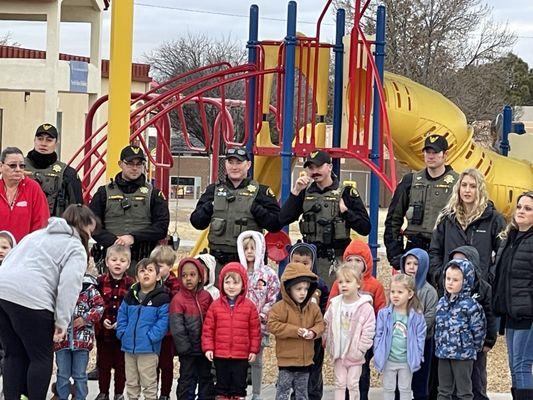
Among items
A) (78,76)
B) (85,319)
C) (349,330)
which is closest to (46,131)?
(85,319)

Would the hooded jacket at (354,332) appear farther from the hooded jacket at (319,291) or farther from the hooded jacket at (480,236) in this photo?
the hooded jacket at (480,236)

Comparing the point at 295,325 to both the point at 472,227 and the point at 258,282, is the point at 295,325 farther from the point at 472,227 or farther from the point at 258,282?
the point at 472,227

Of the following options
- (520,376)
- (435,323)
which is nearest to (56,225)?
(435,323)

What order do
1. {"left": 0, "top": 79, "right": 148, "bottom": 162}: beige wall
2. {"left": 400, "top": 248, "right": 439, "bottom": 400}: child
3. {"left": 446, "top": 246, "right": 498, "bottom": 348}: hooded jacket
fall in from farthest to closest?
{"left": 0, "top": 79, "right": 148, "bottom": 162}: beige wall, {"left": 400, "top": 248, "right": 439, "bottom": 400}: child, {"left": 446, "top": 246, "right": 498, "bottom": 348}: hooded jacket

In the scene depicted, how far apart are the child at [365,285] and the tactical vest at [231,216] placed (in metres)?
0.85

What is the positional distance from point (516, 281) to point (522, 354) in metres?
0.49

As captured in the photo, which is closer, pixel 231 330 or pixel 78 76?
pixel 231 330

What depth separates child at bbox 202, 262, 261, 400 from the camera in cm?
714

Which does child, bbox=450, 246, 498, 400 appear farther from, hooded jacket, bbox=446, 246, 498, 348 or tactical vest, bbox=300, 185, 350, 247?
tactical vest, bbox=300, 185, 350, 247

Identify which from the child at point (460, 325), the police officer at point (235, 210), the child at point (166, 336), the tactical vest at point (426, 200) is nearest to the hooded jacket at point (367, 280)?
the child at point (460, 325)

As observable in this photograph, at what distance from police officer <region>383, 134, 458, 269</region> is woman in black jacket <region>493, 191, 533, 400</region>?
89cm

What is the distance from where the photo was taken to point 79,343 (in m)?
7.16

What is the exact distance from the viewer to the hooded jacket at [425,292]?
7250 mm

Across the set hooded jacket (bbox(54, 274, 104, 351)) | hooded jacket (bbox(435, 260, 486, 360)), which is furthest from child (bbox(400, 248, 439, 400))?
hooded jacket (bbox(54, 274, 104, 351))
